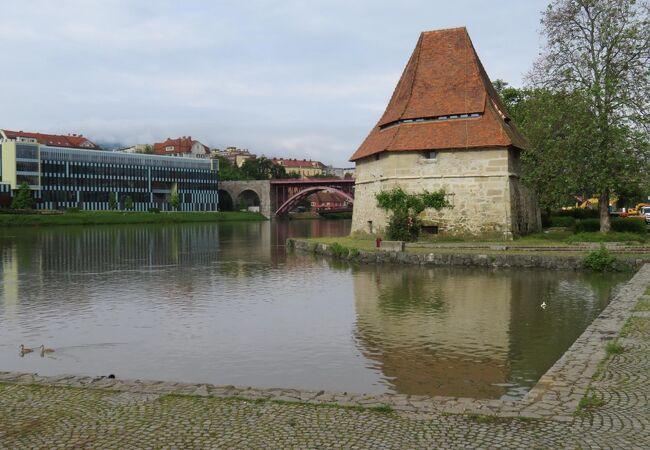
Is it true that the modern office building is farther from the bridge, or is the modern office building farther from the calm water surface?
the calm water surface

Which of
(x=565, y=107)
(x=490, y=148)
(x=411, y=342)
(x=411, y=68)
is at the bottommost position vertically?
(x=411, y=342)

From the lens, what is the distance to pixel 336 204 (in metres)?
164

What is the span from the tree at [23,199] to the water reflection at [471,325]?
73131 mm

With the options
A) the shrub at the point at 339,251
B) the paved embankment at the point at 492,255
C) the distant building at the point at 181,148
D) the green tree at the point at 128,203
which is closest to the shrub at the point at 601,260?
the paved embankment at the point at 492,255

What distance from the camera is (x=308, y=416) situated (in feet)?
23.1

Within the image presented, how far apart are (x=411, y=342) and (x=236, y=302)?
702 cm

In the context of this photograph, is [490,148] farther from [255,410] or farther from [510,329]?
[255,410]

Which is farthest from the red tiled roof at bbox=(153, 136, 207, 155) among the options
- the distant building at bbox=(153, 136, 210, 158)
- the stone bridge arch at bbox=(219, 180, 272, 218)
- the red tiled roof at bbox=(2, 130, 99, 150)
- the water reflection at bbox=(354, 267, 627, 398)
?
the water reflection at bbox=(354, 267, 627, 398)

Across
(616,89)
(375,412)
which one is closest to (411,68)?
(616,89)

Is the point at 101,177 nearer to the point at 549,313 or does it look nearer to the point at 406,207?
the point at 406,207

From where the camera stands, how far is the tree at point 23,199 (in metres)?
83.7

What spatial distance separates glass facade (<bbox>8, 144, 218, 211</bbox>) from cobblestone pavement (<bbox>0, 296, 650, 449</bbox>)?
312 feet

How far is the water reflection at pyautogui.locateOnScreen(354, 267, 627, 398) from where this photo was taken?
10344 mm

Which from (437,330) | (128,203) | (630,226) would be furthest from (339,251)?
(128,203)
